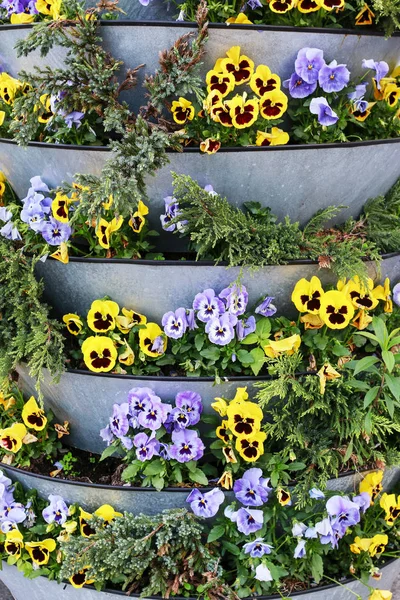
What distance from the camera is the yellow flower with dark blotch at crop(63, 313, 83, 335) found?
2.58m

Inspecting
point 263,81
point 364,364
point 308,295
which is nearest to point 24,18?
point 263,81

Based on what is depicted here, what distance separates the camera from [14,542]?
8.70 ft

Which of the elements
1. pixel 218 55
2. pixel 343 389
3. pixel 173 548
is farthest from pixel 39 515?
pixel 218 55

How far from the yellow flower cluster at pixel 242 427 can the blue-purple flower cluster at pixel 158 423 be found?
0.10 meters

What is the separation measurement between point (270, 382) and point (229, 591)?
0.80m

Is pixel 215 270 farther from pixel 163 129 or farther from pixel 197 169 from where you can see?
pixel 163 129

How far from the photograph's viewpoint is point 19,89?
266cm

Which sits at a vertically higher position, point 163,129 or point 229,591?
point 163,129

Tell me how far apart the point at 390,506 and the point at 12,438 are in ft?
5.19

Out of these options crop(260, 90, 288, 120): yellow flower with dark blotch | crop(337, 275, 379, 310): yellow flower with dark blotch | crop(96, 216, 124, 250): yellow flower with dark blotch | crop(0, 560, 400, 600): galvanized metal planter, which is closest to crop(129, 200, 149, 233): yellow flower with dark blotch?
crop(96, 216, 124, 250): yellow flower with dark blotch

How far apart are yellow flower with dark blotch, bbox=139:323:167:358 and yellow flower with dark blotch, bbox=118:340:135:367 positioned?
0.05m

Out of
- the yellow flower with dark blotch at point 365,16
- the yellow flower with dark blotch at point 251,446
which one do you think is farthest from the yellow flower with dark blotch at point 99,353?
the yellow flower with dark blotch at point 365,16

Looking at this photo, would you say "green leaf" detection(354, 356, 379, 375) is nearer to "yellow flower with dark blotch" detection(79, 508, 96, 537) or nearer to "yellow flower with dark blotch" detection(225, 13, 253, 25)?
"yellow flower with dark blotch" detection(79, 508, 96, 537)

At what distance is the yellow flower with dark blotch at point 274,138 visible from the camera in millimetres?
2467
